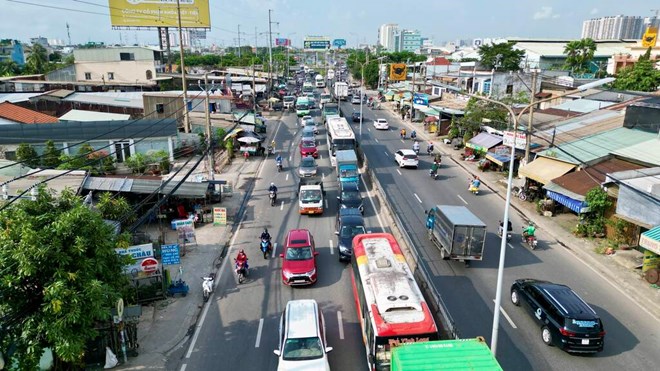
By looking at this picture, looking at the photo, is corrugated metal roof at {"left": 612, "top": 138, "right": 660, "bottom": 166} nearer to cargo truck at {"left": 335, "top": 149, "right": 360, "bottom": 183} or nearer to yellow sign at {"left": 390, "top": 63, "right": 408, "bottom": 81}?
cargo truck at {"left": 335, "top": 149, "right": 360, "bottom": 183}

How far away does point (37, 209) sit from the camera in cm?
1262

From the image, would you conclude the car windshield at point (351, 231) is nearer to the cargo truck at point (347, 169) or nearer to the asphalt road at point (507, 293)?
the asphalt road at point (507, 293)

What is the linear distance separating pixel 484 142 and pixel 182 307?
29.7 m

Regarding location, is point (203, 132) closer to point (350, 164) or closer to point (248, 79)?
point (350, 164)

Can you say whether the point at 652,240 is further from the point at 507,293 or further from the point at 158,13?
the point at 158,13

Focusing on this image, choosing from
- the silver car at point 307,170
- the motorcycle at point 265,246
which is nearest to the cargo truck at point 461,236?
the motorcycle at point 265,246

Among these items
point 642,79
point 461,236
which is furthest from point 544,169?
point 642,79

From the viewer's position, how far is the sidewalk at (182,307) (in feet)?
50.4

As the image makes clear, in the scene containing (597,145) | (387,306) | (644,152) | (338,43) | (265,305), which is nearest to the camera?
(387,306)

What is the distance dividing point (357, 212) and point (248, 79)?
245ft

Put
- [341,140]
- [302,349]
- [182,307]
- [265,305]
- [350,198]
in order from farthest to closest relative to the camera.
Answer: [341,140] → [350,198] → [265,305] → [182,307] → [302,349]

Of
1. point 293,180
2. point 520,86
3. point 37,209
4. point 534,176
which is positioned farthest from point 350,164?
point 520,86

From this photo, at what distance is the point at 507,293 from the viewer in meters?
19.0

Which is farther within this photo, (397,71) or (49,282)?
(397,71)
